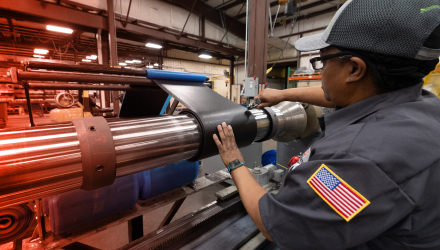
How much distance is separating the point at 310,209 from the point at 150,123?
502 millimetres

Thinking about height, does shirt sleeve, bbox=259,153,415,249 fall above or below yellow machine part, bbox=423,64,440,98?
below

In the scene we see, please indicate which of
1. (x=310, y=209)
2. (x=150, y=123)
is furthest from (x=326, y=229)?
(x=150, y=123)

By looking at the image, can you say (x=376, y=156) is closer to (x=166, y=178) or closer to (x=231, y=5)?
(x=166, y=178)

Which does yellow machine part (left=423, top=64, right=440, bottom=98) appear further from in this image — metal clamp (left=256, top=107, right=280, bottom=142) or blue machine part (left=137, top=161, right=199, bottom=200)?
blue machine part (left=137, top=161, right=199, bottom=200)

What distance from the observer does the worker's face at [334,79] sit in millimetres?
603

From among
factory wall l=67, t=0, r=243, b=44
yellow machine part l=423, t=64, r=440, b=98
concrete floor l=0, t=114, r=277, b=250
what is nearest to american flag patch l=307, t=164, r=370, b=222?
concrete floor l=0, t=114, r=277, b=250

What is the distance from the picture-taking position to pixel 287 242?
0.51 m

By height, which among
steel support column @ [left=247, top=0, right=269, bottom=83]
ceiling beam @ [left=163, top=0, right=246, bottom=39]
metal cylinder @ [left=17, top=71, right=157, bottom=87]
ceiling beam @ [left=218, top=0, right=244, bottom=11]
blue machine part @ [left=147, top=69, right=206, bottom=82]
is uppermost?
ceiling beam @ [left=218, top=0, right=244, bottom=11]

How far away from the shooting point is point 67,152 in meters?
0.46

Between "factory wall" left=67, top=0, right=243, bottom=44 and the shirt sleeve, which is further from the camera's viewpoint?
"factory wall" left=67, top=0, right=243, bottom=44

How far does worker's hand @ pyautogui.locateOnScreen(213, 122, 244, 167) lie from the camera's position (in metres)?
0.70

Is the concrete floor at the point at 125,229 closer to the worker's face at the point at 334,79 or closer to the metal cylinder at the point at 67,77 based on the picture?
the metal cylinder at the point at 67,77

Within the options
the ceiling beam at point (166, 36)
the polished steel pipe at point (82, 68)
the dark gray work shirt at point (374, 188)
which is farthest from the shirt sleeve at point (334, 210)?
the ceiling beam at point (166, 36)

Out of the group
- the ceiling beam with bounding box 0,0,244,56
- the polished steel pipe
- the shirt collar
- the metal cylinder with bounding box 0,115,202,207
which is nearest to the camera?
the metal cylinder with bounding box 0,115,202,207
